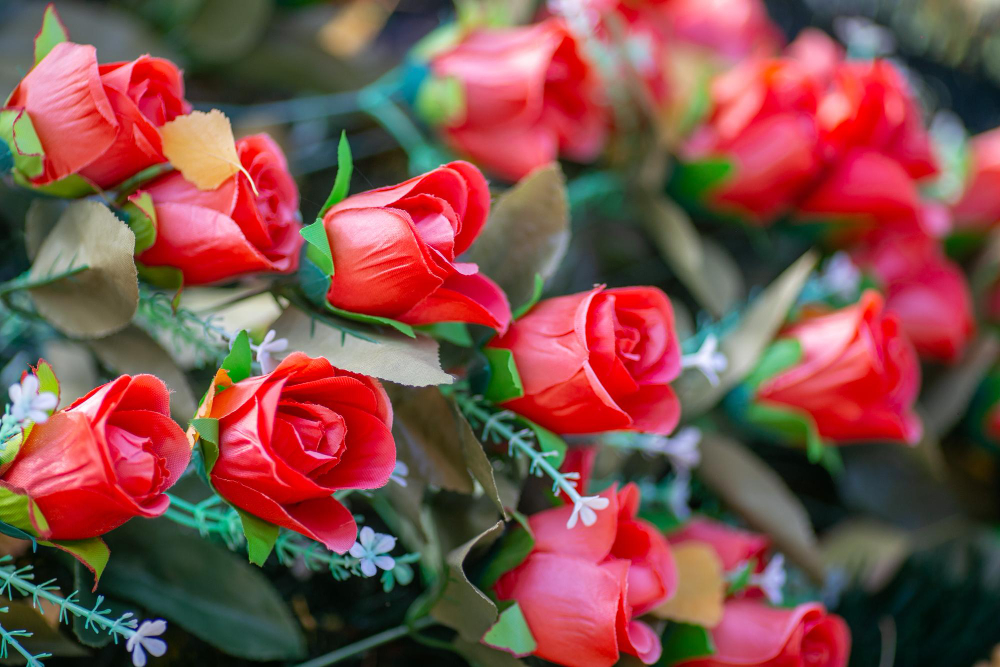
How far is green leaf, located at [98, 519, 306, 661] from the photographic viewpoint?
29 centimetres

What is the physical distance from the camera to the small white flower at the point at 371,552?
0.25m

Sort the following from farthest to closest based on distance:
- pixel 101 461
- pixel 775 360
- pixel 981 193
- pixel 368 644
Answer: pixel 981 193 < pixel 775 360 < pixel 368 644 < pixel 101 461

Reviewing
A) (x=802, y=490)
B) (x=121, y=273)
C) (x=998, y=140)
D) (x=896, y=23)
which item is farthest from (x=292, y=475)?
(x=896, y=23)

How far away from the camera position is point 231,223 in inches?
9.7

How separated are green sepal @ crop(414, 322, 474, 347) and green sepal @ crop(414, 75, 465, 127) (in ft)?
0.61

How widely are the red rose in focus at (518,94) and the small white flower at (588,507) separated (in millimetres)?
215

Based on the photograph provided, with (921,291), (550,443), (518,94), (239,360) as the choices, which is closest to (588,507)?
(550,443)

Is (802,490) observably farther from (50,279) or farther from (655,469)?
(50,279)

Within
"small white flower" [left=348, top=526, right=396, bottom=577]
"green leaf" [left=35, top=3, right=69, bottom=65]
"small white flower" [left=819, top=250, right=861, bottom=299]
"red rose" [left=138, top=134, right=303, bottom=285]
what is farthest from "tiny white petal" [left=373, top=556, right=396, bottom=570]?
"small white flower" [left=819, top=250, right=861, bottom=299]

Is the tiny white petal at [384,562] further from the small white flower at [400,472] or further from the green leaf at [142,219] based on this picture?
the green leaf at [142,219]

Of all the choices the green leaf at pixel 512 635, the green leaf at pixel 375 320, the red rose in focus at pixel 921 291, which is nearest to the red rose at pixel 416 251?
the green leaf at pixel 375 320

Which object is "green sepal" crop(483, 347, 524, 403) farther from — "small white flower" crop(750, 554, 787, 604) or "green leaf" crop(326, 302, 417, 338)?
"small white flower" crop(750, 554, 787, 604)

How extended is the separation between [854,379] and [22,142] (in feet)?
1.17

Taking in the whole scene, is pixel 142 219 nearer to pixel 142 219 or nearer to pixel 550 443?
pixel 142 219
